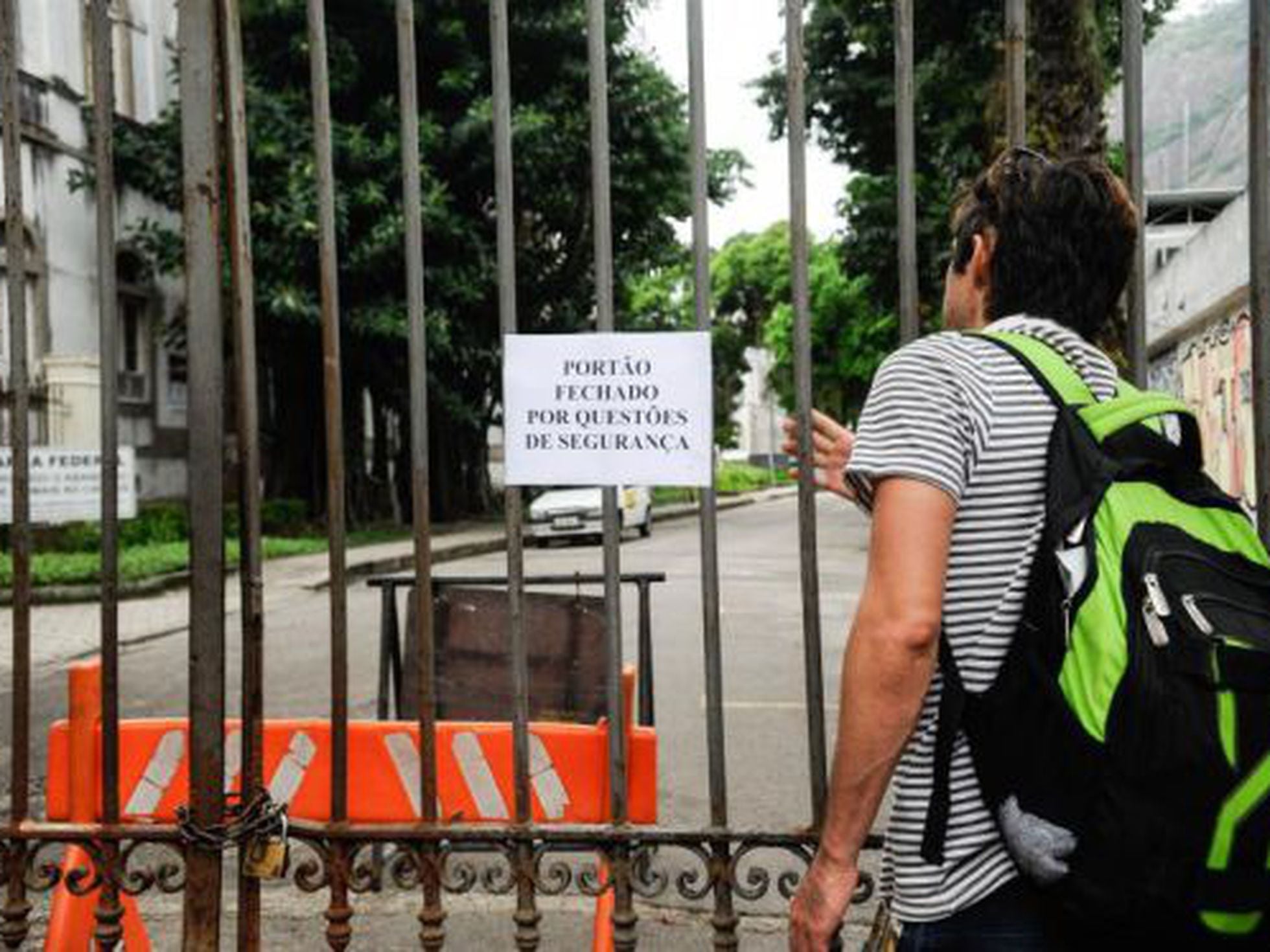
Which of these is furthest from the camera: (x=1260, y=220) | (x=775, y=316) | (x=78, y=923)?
(x=775, y=316)

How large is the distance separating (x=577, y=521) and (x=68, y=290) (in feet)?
28.9

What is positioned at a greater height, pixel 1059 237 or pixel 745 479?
pixel 1059 237

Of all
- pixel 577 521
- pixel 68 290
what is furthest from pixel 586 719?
pixel 68 290

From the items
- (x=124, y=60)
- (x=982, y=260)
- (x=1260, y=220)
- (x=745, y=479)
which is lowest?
(x=745, y=479)

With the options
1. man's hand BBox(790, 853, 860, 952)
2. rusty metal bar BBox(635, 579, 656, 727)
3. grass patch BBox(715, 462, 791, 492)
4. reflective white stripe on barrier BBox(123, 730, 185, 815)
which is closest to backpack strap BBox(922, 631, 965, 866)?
man's hand BBox(790, 853, 860, 952)

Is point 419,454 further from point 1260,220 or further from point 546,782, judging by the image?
point 1260,220

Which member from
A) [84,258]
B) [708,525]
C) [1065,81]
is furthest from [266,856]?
[84,258]

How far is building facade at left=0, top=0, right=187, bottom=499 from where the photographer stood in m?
16.0

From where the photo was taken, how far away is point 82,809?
2.76 metres

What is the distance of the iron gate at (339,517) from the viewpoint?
2270mm

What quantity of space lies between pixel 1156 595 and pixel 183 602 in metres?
12.4

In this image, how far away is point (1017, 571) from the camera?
1.59 metres

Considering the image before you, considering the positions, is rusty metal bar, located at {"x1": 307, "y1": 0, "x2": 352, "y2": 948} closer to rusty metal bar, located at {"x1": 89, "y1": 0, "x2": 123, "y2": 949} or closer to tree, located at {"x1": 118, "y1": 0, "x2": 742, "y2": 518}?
rusty metal bar, located at {"x1": 89, "y1": 0, "x2": 123, "y2": 949}

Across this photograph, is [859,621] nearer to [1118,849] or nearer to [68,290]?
[1118,849]
